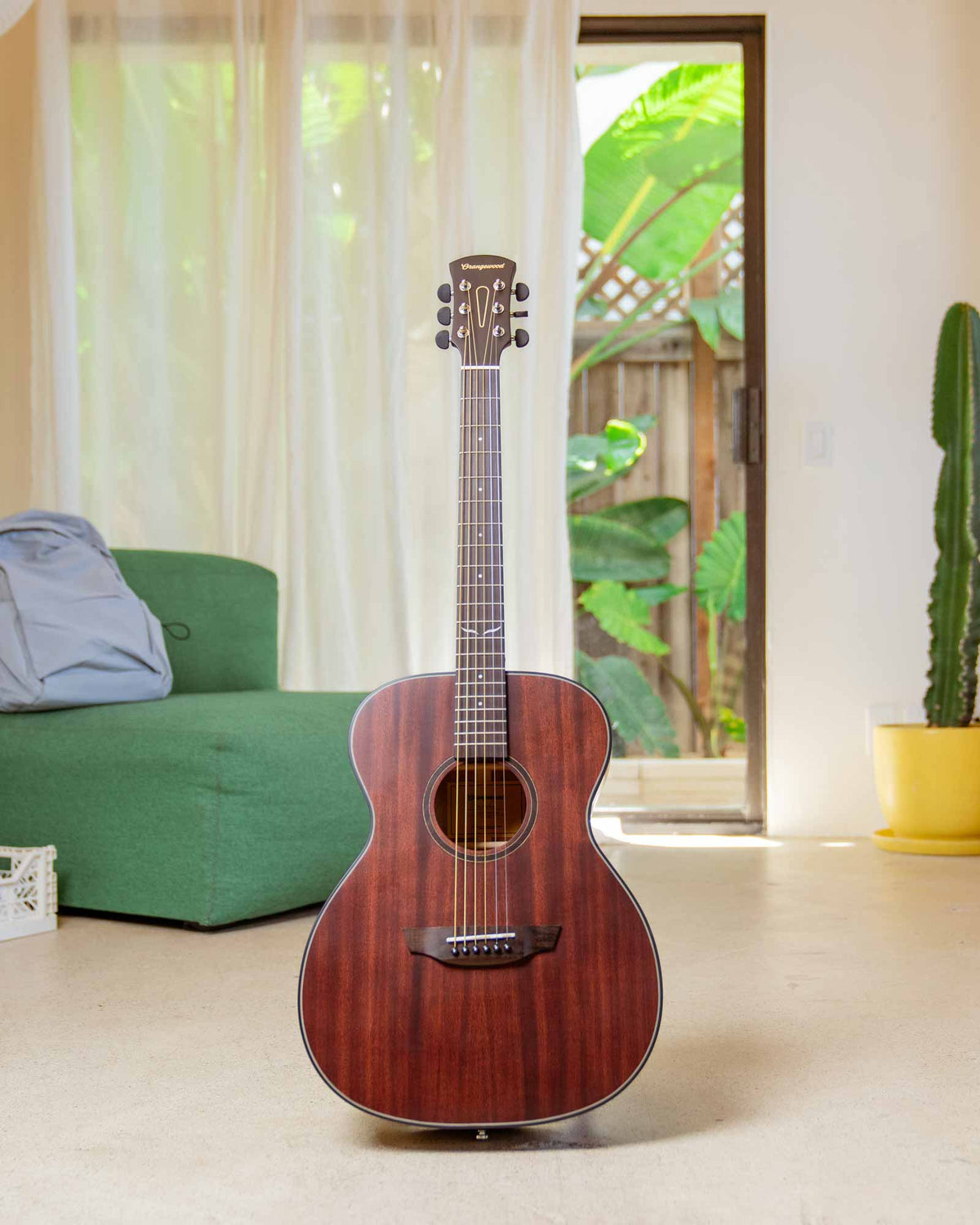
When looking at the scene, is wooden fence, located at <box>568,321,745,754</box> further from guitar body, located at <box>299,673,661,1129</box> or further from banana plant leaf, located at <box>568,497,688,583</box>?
guitar body, located at <box>299,673,661,1129</box>

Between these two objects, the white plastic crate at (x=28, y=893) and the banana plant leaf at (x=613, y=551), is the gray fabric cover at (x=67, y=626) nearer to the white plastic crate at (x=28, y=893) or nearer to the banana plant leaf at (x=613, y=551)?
the white plastic crate at (x=28, y=893)

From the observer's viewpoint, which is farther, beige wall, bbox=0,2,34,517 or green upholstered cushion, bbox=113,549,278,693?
beige wall, bbox=0,2,34,517

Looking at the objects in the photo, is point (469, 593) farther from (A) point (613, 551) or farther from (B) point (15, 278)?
(A) point (613, 551)

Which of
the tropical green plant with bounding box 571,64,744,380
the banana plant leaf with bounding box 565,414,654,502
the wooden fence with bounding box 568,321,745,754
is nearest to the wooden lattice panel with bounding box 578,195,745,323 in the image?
the tropical green plant with bounding box 571,64,744,380

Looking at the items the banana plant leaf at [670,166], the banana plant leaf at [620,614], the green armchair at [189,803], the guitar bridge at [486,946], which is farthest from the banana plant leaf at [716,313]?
the guitar bridge at [486,946]

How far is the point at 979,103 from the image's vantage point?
11.5ft

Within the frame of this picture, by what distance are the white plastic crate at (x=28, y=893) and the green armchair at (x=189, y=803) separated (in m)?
0.10


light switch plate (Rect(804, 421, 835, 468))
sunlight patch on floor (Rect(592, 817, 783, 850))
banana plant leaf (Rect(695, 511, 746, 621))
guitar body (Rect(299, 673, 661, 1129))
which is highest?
light switch plate (Rect(804, 421, 835, 468))

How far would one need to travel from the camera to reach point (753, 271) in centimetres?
357

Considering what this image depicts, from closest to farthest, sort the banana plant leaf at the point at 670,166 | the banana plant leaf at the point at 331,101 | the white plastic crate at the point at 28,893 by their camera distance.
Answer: the white plastic crate at the point at 28,893
the banana plant leaf at the point at 331,101
the banana plant leaf at the point at 670,166

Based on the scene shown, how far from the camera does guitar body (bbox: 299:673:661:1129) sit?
1.22m

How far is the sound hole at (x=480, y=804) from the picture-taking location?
1.32 meters

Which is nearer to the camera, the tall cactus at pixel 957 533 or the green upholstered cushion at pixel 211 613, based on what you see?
the green upholstered cushion at pixel 211 613

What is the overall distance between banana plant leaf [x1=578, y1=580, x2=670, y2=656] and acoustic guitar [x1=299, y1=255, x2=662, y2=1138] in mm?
3315
